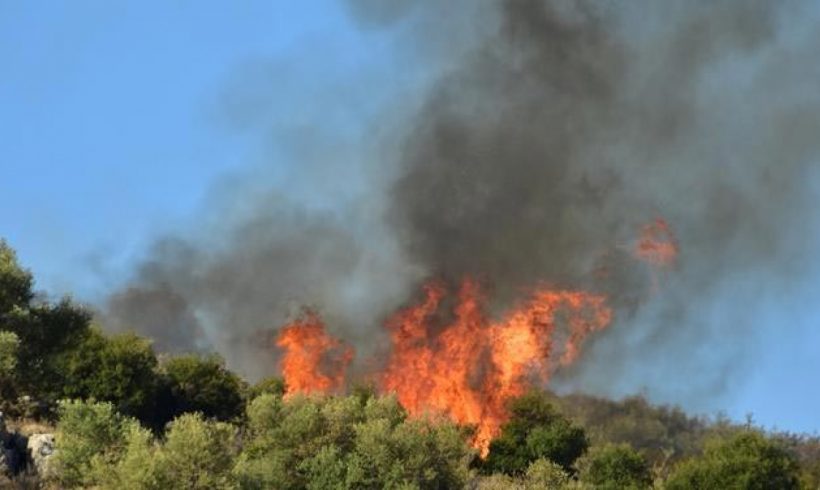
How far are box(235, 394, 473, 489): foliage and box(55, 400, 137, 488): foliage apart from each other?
18.7 ft

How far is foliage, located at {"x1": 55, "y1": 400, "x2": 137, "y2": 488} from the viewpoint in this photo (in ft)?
156

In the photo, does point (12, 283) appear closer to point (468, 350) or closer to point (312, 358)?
point (312, 358)

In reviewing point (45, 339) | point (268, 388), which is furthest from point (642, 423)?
point (45, 339)

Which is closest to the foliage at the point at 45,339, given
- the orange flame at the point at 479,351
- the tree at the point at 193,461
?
the tree at the point at 193,461

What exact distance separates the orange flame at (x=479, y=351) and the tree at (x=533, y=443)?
4.54 meters

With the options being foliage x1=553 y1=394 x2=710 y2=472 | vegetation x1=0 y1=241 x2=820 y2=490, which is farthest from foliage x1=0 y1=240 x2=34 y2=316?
foliage x1=553 y1=394 x2=710 y2=472

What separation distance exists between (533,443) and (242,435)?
17493 mm

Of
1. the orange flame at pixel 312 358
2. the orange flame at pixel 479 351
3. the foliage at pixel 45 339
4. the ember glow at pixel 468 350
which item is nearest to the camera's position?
the foliage at pixel 45 339

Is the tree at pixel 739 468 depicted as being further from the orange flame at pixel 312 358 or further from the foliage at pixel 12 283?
the foliage at pixel 12 283

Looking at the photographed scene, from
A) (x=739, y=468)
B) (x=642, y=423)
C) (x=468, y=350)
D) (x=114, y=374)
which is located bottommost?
(x=739, y=468)

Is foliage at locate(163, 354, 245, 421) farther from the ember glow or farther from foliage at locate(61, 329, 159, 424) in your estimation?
the ember glow

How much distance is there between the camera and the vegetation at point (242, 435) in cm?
4675

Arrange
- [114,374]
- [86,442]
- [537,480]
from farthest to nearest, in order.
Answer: [114,374]
[537,480]
[86,442]

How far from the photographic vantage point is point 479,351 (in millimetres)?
87688
